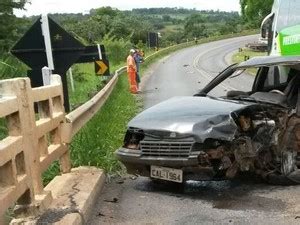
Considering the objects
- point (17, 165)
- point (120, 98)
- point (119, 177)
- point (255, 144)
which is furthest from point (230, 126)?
point (120, 98)

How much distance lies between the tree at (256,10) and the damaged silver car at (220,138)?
85.6 metres

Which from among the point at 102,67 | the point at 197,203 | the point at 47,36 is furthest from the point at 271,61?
the point at 102,67

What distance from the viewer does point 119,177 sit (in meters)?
7.64

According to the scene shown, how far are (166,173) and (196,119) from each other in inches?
27.1

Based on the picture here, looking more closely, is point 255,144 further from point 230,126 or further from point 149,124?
point 149,124

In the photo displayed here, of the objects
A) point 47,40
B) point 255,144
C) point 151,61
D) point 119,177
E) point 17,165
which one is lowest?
point 151,61

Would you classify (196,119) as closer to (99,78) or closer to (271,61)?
(271,61)

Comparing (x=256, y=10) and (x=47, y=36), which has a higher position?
(x=47, y=36)

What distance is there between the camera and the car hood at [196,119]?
21.3ft

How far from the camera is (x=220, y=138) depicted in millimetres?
6441

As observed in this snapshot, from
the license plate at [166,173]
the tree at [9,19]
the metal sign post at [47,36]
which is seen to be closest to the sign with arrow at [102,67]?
the metal sign post at [47,36]

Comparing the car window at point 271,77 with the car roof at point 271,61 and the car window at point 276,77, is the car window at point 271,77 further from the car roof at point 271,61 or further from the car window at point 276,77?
the car roof at point 271,61

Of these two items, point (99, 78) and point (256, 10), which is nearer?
point (99, 78)

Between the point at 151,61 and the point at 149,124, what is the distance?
39.8 m
